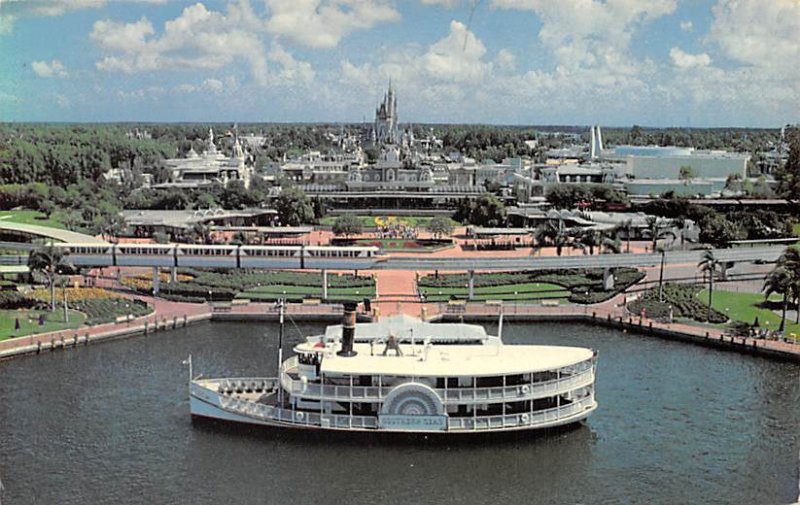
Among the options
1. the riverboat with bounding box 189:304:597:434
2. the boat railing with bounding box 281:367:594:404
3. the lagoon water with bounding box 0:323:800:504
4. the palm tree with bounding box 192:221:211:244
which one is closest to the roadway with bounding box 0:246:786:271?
the lagoon water with bounding box 0:323:800:504

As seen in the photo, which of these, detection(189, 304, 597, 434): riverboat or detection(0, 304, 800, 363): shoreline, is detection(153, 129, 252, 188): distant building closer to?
detection(0, 304, 800, 363): shoreline

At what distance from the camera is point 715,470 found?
96.2ft

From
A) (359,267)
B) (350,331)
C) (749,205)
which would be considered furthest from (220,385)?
(749,205)

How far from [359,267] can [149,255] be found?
44.5 feet

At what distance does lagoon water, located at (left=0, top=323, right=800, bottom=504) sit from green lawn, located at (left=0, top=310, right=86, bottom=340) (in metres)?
5.28

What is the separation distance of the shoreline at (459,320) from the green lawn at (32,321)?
99 centimetres

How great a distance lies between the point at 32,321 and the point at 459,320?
23329 millimetres

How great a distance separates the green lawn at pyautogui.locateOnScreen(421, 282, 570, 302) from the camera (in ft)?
176

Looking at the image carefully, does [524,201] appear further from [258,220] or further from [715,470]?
[715,470]

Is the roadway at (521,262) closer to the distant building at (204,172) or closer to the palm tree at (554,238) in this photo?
the palm tree at (554,238)

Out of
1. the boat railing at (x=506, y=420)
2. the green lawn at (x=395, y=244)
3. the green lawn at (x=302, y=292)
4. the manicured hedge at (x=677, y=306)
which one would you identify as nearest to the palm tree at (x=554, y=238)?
the green lawn at (x=395, y=244)

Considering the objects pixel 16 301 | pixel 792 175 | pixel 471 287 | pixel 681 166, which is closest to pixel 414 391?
pixel 471 287

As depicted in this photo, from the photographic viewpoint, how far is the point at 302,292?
180ft

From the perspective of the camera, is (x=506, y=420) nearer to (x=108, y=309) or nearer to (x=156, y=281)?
(x=108, y=309)
